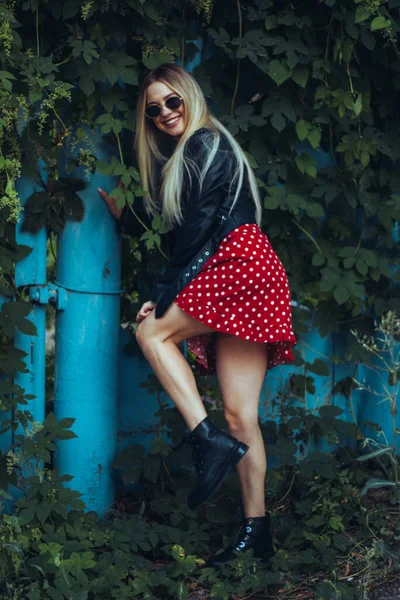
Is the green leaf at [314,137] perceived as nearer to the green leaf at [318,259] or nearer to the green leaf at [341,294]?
the green leaf at [318,259]

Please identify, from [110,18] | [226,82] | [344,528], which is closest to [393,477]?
[344,528]

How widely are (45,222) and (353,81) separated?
1.54 m

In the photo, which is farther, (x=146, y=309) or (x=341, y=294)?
(x=341, y=294)

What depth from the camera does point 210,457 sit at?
3076mm

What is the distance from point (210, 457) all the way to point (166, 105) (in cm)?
135

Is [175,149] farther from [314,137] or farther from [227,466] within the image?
[227,466]

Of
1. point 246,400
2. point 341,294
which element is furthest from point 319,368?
point 246,400

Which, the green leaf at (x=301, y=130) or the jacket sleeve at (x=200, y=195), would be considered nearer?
the jacket sleeve at (x=200, y=195)

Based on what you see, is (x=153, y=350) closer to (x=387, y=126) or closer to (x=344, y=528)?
(x=344, y=528)

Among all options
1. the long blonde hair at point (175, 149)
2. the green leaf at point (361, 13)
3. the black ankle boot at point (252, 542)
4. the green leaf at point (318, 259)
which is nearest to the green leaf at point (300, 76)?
the green leaf at point (361, 13)

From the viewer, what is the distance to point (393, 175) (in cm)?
396

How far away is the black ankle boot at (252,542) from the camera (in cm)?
325

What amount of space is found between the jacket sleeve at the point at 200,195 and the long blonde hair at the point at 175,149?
3 cm

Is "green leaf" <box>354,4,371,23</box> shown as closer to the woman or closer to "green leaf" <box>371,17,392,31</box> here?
"green leaf" <box>371,17,392,31</box>
